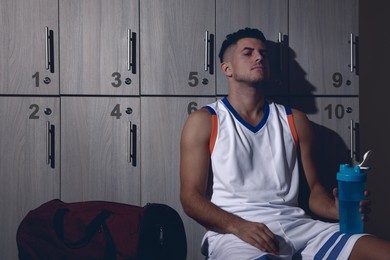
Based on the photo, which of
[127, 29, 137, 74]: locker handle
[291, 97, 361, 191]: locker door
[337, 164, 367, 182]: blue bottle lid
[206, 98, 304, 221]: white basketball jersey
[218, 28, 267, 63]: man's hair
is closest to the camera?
[337, 164, 367, 182]: blue bottle lid

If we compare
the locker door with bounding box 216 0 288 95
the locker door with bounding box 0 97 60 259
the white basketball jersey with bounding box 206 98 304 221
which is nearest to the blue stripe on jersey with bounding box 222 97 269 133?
the white basketball jersey with bounding box 206 98 304 221

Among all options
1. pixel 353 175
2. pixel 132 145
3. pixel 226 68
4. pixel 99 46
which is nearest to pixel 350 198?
pixel 353 175

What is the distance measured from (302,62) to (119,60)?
0.93 meters

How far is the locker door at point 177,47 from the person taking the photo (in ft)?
Answer: 6.89

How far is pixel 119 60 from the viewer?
209cm

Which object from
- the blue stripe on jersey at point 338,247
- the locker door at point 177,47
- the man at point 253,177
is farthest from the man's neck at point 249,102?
the blue stripe on jersey at point 338,247

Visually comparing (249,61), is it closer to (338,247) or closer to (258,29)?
(258,29)

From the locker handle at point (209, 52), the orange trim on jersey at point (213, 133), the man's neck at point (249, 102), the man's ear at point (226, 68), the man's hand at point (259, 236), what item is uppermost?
the locker handle at point (209, 52)

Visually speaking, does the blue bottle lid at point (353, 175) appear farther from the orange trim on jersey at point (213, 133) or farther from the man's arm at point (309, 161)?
the orange trim on jersey at point (213, 133)

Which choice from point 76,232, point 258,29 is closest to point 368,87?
point 258,29

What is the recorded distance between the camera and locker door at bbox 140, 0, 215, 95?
2102mm

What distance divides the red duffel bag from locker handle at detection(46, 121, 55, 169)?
1.74 ft

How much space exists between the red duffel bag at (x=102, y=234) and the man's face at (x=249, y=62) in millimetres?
711

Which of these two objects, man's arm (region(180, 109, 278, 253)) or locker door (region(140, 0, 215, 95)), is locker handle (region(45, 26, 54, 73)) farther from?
man's arm (region(180, 109, 278, 253))
